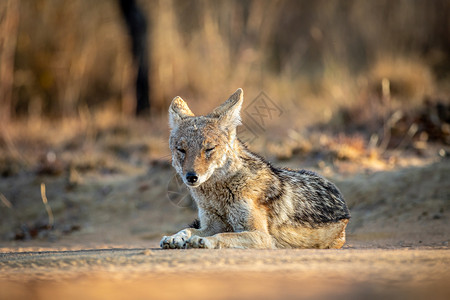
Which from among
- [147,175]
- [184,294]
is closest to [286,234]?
[184,294]

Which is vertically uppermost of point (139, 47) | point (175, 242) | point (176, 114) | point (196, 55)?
point (196, 55)

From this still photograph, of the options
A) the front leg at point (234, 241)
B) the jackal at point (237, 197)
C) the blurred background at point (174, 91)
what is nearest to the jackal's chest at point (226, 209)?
the jackal at point (237, 197)

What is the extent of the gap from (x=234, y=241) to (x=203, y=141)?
1.12 m

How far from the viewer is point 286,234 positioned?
21.3 feet

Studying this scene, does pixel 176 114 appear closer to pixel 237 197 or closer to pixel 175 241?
pixel 237 197

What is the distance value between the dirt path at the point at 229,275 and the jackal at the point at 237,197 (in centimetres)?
72

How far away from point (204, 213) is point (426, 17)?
15408 mm

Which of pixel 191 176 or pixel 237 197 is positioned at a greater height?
pixel 191 176

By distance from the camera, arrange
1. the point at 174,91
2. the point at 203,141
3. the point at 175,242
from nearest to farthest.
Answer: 1. the point at 175,242
2. the point at 203,141
3. the point at 174,91

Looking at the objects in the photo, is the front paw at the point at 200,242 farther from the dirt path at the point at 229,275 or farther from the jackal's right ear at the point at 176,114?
the jackal's right ear at the point at 176,114

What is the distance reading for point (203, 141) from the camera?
625 cm

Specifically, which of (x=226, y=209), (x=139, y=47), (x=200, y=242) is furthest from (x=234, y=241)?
(x=139, y=47)

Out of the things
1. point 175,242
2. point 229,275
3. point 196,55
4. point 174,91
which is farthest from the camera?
point 196,55

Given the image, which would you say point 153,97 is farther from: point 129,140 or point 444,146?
point 444,146
